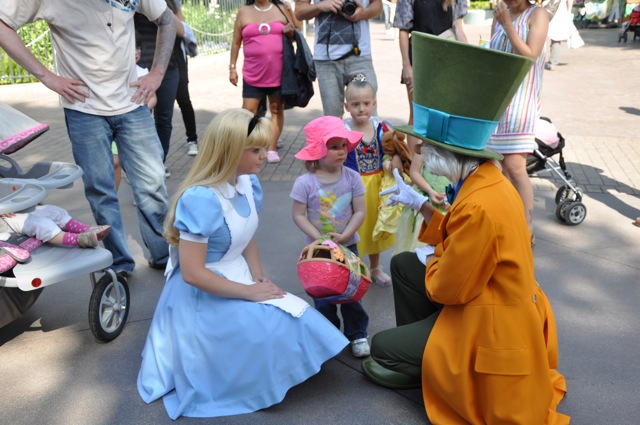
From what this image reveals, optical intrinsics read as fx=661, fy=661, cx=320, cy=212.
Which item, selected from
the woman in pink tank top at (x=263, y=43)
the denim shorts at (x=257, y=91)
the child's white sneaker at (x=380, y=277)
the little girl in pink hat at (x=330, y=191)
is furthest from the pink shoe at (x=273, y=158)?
the little girl in pink hat at (x=330, y=191)

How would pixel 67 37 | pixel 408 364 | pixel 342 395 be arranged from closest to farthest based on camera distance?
1. pixel 408 364
2. pixel 342 395
3. pixel 67 37

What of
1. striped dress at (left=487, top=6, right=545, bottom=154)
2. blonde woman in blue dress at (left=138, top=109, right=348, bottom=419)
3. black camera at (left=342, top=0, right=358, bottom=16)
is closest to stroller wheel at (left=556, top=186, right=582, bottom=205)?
striped dress at (left=487, top=6, right=545, bottom=154)

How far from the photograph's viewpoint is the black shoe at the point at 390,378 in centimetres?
302

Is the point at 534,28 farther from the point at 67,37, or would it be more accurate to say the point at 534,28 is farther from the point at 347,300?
the point at 67,37

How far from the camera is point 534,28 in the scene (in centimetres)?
407

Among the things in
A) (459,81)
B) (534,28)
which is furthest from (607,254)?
(459,81)

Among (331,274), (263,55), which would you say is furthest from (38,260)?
(263,55)

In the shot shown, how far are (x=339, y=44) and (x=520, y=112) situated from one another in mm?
1662

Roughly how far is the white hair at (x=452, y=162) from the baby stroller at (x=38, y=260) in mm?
1755

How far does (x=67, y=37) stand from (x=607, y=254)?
3.73m

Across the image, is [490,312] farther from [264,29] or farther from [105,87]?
[264,29]

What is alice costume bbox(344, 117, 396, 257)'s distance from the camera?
3.95 meters

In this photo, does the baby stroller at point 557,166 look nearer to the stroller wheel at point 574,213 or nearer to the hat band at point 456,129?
the stroller wheel at point 574,213

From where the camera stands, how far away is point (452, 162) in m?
2.59
